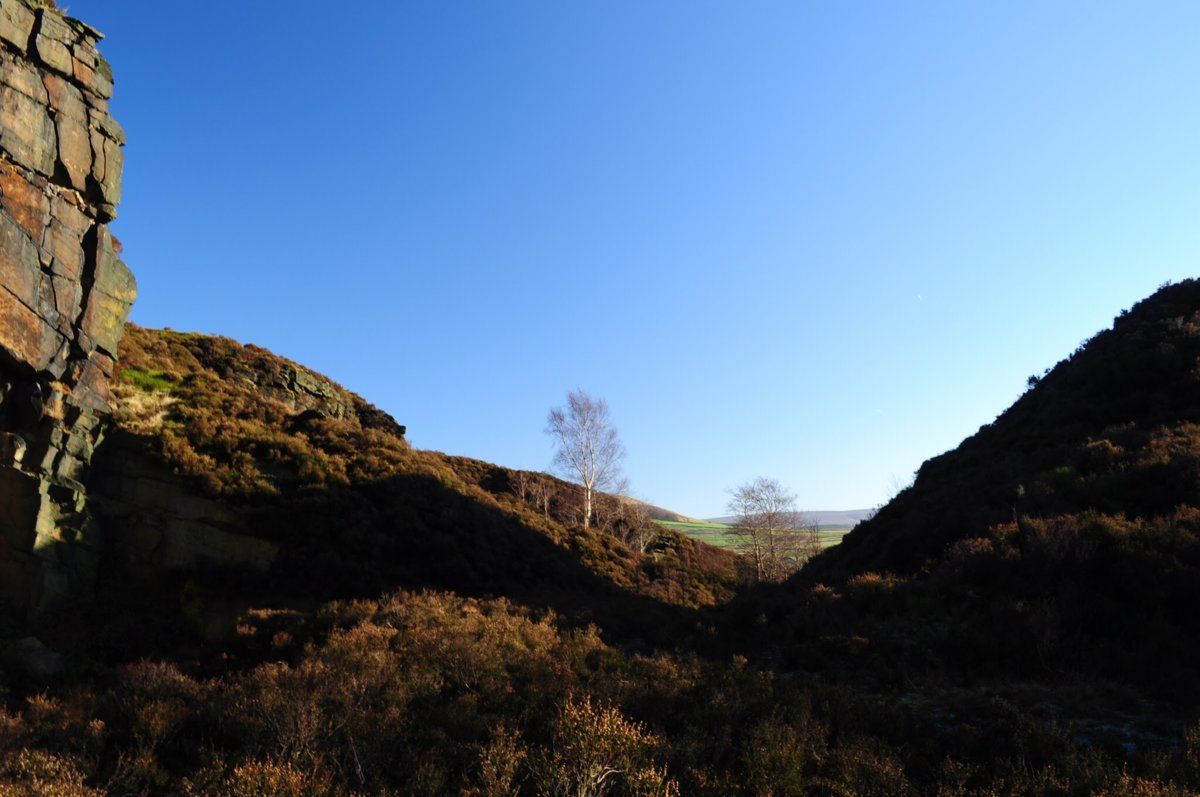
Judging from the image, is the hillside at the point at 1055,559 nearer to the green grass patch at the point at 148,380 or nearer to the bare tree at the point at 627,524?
the bare tree at the point at 627,524

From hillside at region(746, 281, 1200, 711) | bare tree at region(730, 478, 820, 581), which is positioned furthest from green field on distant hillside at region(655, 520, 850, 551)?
hillside at region(746, 281, 1200, 711)

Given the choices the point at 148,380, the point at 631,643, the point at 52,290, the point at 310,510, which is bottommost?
the point at 631,643

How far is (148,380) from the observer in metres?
20.6

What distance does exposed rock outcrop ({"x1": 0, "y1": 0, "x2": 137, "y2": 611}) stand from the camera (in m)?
13.5

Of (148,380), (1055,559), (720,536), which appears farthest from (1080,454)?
(720,536)

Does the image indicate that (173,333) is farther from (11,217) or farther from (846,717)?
(846,717)

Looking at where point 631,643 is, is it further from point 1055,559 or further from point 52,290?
point 52,290

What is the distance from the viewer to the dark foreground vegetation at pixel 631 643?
6352 mm

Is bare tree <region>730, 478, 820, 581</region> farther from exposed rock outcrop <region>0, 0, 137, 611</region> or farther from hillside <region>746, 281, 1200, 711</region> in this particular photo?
exposed rock outcrop <region>0, 0, 137, 611</region>

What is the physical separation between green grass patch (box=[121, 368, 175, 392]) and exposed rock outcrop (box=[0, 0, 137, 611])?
2509mm

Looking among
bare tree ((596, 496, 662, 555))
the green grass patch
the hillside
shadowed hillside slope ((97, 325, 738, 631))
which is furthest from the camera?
bare tree ((596, 496, 662, 555))

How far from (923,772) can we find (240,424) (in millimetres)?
22184

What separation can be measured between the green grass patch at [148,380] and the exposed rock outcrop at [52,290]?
2.51m

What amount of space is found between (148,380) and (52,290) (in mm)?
6035
